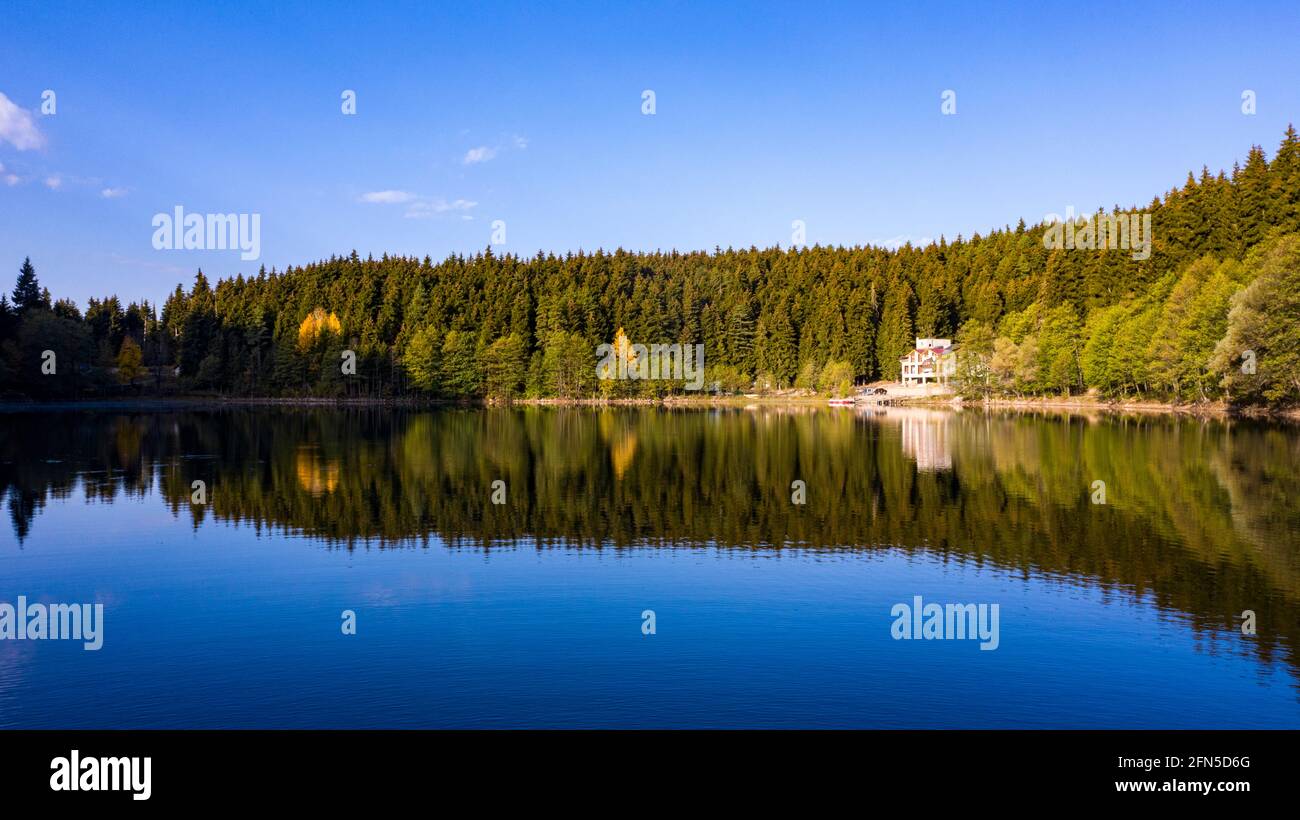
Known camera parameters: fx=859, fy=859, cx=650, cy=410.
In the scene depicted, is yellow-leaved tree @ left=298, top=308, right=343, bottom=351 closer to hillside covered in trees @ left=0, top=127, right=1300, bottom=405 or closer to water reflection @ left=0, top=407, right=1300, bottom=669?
hillside covered in trees @ left=0, top=127, right=1300, bottom=405

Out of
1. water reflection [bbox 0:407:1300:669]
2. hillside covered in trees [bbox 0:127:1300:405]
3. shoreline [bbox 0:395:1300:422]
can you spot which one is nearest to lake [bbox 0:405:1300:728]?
water reflection [bbox 0:407:1300:669]

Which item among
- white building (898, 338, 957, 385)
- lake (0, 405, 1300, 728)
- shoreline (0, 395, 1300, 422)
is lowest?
lake (0, 405, 1300, 728)

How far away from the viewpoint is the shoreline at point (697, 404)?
237ft

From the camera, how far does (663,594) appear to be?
17.3 m

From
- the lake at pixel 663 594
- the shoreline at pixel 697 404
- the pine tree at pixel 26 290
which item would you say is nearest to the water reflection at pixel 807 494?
the lake at pixel 663 594

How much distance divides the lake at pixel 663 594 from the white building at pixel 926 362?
86.8 metres

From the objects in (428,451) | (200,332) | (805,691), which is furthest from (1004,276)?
(805,691)

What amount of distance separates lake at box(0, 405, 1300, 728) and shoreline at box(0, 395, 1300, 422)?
128ft

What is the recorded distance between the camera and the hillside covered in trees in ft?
244

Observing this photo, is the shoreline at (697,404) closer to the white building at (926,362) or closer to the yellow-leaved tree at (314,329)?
the white building at (926,362)

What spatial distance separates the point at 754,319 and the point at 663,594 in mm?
137467

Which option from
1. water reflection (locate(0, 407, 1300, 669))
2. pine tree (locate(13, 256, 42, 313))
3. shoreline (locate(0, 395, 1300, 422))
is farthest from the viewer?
pine tree (locate(13, 256, 42, 313))
